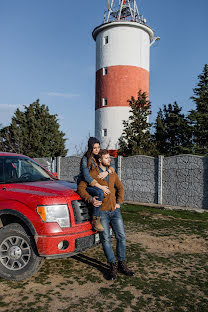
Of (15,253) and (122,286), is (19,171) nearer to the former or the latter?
(15,253)

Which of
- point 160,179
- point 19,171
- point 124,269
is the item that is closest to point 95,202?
point 124,269

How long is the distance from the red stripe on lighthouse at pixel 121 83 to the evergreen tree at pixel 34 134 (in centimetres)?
688

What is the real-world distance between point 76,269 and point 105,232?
1.01 m

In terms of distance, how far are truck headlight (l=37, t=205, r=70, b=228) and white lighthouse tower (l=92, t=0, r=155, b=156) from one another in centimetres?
2295

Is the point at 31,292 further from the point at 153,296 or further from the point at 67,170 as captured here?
the point at 67,170

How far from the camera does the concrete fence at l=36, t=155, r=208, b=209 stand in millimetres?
13602

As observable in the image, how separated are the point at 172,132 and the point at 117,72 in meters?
7.37

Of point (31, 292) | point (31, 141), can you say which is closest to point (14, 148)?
point (31, 141)

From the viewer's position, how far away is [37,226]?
432 centimetres

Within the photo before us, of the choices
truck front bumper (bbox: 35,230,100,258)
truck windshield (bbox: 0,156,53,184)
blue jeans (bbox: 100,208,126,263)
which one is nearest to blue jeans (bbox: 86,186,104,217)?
blue jeans (bbox: 100,208,126,263)

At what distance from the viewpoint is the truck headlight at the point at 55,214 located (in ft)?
14.2

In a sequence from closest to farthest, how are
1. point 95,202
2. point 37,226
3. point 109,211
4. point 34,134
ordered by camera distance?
point 37,226
point 95,202
point 109,211
point 34,134

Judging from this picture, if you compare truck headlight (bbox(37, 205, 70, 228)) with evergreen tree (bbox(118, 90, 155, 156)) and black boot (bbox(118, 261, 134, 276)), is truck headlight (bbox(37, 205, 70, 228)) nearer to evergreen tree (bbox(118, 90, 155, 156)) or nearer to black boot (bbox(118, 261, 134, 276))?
black boot (bbox(118, 261, 134, 276))

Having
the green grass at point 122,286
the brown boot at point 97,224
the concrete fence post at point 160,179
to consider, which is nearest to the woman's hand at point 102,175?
the brown boot at point 97,224
